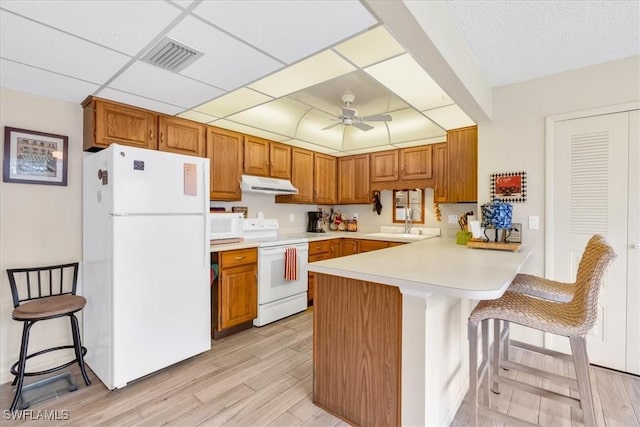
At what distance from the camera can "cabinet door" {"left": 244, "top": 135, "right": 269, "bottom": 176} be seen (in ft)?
12.0

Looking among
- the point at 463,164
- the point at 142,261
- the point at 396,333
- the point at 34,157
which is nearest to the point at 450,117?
the point at 463,164

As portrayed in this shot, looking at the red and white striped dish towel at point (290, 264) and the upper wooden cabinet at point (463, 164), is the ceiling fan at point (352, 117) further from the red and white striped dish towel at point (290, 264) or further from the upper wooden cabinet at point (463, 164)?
the red and white striped dish towel at point (290, 264)

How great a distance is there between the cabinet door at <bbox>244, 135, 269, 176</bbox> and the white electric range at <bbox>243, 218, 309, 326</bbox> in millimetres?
612

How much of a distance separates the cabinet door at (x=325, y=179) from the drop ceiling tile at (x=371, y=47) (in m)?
2.60

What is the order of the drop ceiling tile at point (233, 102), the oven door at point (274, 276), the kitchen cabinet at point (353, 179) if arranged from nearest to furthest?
1. the drop ceiling tile at point (233, 102)
2. the oven door at point (274, 276)
3. the kitchen cabinet at point (353, 179)

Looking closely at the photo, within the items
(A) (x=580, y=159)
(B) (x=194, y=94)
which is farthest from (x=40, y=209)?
(A) (x=580, y=159)

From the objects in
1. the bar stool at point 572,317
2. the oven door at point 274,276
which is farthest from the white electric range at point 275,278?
the bar stool at point 572,317

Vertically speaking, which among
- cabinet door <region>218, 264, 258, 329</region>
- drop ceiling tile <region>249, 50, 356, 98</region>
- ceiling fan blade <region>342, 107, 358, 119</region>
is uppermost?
drop ceiling tile <region>249, 50, 356, 98</region>

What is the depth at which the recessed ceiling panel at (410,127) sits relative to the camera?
3.61 metres

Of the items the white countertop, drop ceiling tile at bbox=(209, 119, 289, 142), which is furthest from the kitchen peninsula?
drop ceiling tile at bbox=(209, 119, 289, 142)

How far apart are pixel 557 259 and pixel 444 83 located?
1754 mm

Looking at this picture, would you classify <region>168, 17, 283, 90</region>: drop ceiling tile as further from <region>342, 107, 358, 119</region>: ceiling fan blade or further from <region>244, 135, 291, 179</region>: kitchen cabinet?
<region>244, 135, 291, 179</region>: kitchen cabinet

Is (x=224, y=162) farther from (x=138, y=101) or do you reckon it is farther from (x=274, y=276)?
(x=274, y=276)

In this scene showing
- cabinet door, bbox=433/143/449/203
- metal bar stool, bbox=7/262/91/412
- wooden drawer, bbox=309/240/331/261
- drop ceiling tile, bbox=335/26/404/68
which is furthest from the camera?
wooden drawer, bbox=309/240/331/261
